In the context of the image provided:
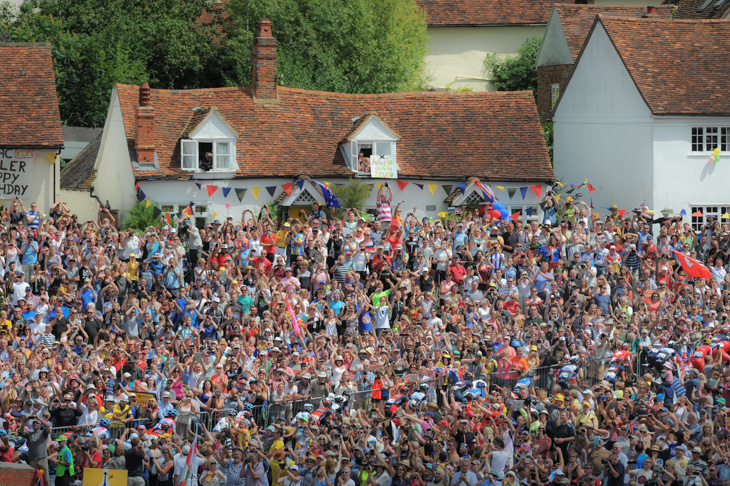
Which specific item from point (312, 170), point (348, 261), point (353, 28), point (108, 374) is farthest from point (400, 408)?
point (353, 28)

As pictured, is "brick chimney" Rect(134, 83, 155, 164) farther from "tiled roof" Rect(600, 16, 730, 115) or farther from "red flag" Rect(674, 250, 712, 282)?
"red flag" Rect(674, 250, 712, 282)

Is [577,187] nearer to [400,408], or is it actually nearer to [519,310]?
[519,310]

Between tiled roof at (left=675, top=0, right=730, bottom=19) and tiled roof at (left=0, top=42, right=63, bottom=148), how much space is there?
2529 centimetres

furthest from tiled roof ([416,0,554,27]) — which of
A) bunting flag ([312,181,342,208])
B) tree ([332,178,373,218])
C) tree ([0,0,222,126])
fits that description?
bunting flag ([312,181,342,208])

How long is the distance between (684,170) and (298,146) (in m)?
11.6

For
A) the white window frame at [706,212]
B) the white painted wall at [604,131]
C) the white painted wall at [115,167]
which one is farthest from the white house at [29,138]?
the white window frame at [706,212]

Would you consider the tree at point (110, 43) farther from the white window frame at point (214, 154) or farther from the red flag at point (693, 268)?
the red flag at point (693, 268)

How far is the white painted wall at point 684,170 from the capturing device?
41.7 meters

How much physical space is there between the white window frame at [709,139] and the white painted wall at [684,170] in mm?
157

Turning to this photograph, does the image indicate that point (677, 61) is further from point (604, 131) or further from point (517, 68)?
point (517, 68)

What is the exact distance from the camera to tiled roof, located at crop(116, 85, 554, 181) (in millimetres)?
40500

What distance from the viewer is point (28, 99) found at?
40.4 m

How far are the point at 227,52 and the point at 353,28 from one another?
6.51 m

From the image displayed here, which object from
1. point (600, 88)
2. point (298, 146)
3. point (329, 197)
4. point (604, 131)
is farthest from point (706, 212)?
point (298, 146)
